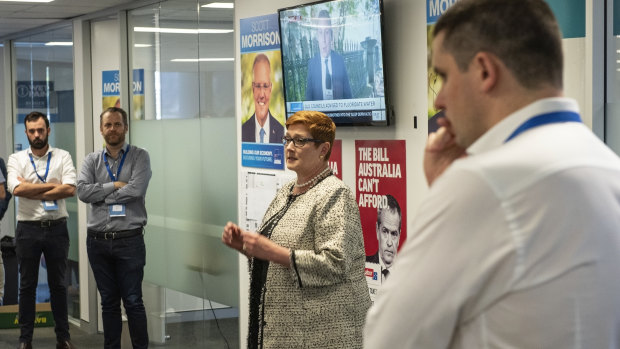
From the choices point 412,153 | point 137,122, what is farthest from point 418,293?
point 137,122

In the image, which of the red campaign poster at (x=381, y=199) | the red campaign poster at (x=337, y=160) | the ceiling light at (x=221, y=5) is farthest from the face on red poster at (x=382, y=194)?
the ceiling light at (x=221, y=5)

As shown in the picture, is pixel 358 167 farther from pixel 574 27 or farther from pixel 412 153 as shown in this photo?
pixel 574 27

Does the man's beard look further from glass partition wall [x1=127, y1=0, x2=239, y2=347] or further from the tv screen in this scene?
the tv screen

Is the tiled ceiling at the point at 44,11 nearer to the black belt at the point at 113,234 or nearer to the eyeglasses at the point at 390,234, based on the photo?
the black belt at the point at 113,234

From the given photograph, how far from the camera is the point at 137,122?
294 inches

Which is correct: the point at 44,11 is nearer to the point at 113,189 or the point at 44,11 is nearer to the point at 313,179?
the point at 113,189

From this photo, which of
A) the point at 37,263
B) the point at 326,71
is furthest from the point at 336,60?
the point at 37,263

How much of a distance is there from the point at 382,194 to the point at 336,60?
79cm

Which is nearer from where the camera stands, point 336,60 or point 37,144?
point 336,60

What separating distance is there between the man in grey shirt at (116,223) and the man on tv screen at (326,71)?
67.4 inches

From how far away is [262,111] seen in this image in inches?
227

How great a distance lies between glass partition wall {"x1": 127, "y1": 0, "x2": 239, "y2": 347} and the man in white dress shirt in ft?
17.2

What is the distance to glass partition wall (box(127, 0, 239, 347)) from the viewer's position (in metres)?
6.45

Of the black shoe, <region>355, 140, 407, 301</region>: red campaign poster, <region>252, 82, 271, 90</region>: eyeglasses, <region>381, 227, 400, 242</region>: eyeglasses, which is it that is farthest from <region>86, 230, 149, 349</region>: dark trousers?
<region>381, 227, 400, 242</region>: eyeglasses
